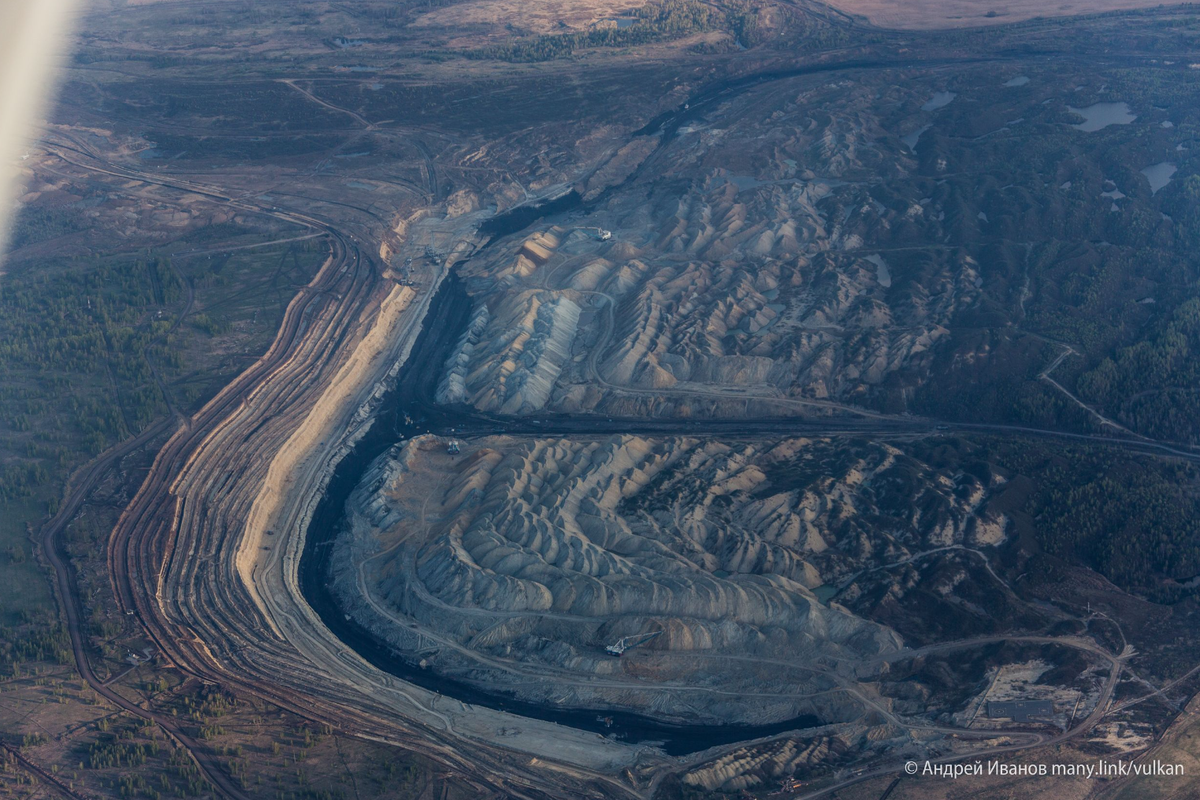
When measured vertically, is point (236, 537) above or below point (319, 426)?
below

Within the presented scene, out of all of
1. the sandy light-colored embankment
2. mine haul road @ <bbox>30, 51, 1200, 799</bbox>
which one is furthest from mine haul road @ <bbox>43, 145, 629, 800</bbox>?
the sandy light-colored embankment

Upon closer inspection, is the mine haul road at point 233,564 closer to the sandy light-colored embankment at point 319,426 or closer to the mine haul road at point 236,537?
the mine haul road at point 236,537

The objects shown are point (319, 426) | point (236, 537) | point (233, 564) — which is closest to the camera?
point (233, 564)

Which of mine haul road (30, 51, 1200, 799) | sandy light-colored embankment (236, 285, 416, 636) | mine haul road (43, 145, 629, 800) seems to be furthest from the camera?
sandy light-colored embankment (236, 285, 416, 636)

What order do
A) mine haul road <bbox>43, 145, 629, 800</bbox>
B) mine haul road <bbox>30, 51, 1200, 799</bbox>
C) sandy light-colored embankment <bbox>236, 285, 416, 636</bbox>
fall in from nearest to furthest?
mine haul road <bbox>43, 145, 629, 800</bbox>, mine haul road <bbox>30, 51, 1200, 799</bbox>, sandy light-colored embankment <bbox>236, 285, 416, 636</bbox>

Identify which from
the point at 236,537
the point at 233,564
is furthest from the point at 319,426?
the point at 233,564

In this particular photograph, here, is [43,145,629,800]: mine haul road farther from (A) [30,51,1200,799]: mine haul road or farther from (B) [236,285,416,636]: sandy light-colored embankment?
(B) [236,285,416,636]: sandy light-colored embankment

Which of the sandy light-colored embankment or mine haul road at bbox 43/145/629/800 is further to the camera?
the sandy light-colored embankment

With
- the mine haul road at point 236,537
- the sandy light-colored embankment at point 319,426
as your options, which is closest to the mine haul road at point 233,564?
the mine haul road at point 236,537

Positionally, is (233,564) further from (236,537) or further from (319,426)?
(319,426)

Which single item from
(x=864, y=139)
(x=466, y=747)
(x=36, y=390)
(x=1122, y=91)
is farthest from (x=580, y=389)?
(x=1122, y=91)
